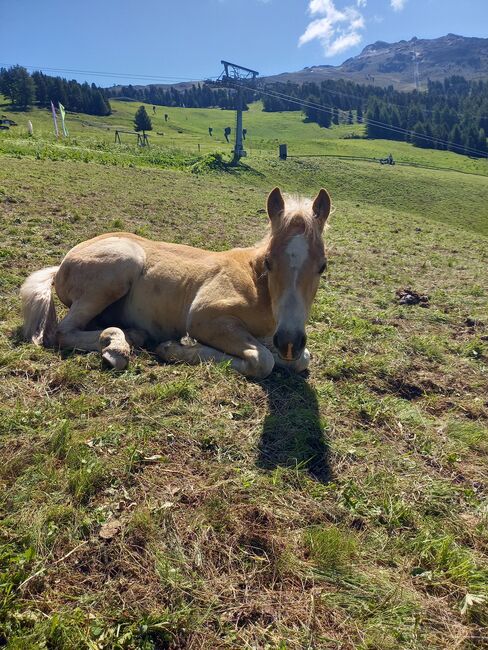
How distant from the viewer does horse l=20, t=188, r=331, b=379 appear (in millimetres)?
4664

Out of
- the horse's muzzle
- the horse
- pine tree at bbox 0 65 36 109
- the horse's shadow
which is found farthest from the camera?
pine tree at bbox 0 65 36 109

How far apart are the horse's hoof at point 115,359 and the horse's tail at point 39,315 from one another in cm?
102

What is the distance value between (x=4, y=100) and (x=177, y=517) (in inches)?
5456

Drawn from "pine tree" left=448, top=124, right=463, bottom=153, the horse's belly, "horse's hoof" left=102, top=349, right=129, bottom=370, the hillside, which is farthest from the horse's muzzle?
"pine tree" left=448, top=124, right=463, bottom=153

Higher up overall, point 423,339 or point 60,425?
point 60,425

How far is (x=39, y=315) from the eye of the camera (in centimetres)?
559

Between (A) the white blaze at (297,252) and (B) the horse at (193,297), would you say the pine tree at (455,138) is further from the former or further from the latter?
(A) the white blaze at (297,252)

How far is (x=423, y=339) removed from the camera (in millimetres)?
7043

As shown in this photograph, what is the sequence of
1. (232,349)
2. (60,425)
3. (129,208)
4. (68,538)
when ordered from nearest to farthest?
1. (68,538)
2. (60,425)
3. (232,349)
4. (129,208)

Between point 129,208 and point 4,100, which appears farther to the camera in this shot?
point 4,100

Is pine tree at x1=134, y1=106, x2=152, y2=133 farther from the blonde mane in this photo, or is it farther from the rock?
the blonde mane

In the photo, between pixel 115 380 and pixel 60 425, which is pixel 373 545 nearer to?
pixel 60 425

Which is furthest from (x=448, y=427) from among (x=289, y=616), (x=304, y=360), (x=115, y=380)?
A: (x=115, y=380)

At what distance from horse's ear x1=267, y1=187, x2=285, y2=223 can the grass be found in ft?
6.58
